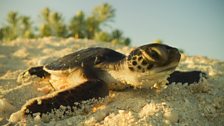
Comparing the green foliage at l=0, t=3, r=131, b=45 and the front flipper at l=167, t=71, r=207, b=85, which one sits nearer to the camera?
the front flipper at l=167, t=71, r=207, b=85

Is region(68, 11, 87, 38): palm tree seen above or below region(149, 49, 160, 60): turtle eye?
below

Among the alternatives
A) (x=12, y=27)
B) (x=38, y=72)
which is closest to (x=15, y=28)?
(x=12, y=27)

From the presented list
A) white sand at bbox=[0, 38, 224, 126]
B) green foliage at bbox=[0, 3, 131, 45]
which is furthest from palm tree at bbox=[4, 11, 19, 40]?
white sand at bbox=[0, 38, 224, 126]

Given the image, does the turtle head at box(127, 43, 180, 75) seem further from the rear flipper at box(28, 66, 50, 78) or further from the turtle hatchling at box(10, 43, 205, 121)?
the rear flipper at box(28, 66, 50, 78)

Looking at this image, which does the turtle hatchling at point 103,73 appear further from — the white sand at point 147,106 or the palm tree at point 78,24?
the palm tree at point 78,24

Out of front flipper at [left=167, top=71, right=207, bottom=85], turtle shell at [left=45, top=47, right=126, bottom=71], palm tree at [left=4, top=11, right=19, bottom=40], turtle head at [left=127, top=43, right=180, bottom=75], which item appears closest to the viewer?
turtle head at [left=127, top=43, right=180, bottom=75]

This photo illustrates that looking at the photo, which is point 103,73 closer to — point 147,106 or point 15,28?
point 147,106

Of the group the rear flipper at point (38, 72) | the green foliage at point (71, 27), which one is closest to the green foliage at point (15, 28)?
the green foliage at point (71, 27)
